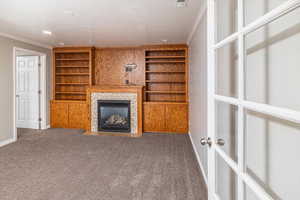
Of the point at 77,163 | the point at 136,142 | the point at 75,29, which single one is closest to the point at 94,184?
the point at 77,163

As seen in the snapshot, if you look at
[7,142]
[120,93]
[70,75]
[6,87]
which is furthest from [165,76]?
[7,142]

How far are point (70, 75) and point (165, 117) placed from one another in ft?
11.1

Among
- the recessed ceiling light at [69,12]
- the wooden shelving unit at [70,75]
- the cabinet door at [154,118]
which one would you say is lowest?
the cabinet door at [154,118]

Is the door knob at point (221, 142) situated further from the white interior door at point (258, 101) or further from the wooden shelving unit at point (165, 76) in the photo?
the wooden shelving unit at point (165, 76)

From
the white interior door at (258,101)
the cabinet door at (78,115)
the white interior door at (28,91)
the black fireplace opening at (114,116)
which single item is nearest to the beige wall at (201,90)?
the white interior door at (258,101)

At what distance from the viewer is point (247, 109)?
86cm

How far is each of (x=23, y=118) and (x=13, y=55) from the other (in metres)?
2.28

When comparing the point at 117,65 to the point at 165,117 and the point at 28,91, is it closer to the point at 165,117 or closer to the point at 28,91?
the point at 165,117

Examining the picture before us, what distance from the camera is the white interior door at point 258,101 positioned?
653mm

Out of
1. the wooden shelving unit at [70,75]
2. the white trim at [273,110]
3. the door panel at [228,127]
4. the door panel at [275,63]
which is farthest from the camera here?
the wooden shelving unit at [70,75]

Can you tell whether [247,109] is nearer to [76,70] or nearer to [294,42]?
[294,42]

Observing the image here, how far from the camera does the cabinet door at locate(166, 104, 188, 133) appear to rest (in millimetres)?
5199

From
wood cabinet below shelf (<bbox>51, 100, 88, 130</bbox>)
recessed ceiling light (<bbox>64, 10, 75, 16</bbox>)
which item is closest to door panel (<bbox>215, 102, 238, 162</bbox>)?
recessed ceiling light (<bbox>64, 10, 75, 16</bbox>)

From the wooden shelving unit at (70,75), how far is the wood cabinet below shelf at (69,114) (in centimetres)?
37
